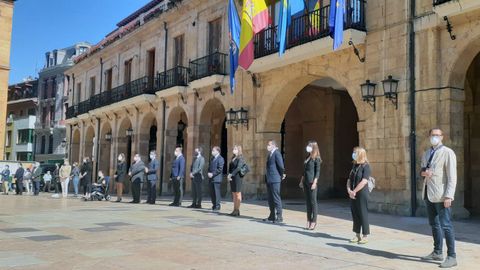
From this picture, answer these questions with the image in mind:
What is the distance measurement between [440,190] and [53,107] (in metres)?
49.4

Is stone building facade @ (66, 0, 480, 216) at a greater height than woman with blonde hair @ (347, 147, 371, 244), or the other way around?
stone building facade @ (66, 0, 480, 216)

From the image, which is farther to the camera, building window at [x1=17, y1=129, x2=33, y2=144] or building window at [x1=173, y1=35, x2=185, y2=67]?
building window at [x1=17, y1=129, x2=33, y2=144]

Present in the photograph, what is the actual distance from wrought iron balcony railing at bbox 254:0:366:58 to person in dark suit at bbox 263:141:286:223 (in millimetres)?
4532

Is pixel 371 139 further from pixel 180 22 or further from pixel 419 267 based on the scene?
pixel 180 22

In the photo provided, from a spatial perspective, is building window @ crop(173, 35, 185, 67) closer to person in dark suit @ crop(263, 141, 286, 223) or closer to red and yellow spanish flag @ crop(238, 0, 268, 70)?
red and yellow spanish flag @ crop(238, 0, 268, 70)

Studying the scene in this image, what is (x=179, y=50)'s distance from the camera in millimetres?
21516

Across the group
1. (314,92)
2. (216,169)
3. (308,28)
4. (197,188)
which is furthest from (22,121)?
(216,169)

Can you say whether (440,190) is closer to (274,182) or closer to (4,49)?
(274,182)

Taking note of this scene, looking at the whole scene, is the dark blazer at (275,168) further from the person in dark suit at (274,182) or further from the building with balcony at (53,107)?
the building with balcony at (53,107)

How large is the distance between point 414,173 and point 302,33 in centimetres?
527

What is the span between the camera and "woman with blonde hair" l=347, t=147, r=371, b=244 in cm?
728

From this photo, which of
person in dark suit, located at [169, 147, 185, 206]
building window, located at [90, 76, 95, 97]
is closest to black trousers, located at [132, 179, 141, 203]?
person in dark suit, located at [169, 147, 185, 206]

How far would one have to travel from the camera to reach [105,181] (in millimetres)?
16875

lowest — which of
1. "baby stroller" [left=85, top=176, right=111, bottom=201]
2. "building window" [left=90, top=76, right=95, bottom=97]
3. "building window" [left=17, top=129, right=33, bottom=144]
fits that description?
"baby stroller" [left=85, top=176, right=111, bottom=201]
